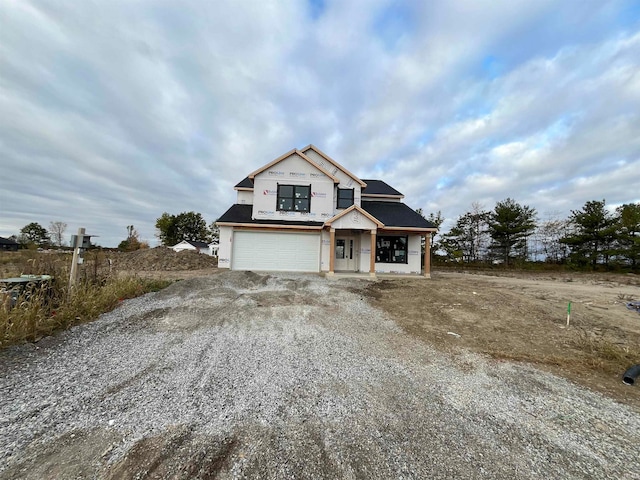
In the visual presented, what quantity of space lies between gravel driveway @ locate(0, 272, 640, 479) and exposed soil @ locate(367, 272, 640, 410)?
0.59m

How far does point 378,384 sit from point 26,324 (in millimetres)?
5578

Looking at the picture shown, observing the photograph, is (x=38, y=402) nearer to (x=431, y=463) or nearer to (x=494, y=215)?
(x=431, y=463)

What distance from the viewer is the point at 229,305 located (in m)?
7.10

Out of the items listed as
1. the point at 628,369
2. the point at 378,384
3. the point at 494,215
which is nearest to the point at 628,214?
the point at 494,215

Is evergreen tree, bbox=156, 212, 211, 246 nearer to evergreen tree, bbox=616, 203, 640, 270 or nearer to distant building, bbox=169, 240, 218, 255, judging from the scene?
distant building, bbox=169, 240, 218, 255

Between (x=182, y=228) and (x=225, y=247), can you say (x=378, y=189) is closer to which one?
(x=225, y=247)

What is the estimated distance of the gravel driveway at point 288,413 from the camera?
205cm

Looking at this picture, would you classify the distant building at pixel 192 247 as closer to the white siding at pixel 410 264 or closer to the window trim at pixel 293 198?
the window trim at pixel 293 198

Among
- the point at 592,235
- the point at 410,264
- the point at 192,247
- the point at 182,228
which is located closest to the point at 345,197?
the point at 410,264

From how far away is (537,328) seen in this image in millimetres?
5812

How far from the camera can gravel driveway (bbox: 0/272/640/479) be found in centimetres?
205

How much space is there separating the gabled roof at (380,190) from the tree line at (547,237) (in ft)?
32.6

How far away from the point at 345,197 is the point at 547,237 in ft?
71.1

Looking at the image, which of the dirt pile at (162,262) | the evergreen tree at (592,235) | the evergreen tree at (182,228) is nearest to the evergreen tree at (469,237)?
the evergreen tree at (592,235)
